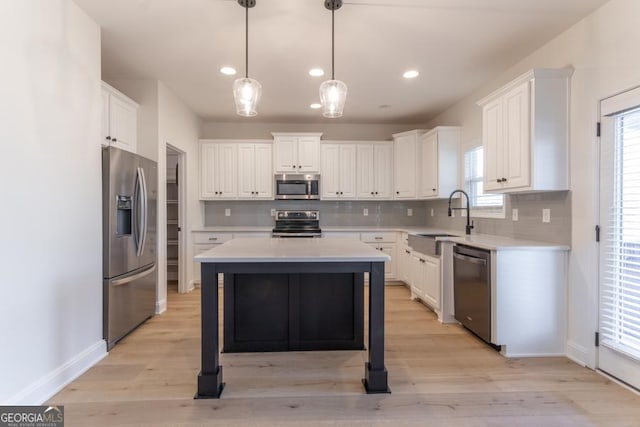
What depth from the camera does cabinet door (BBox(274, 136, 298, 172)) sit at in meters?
5.38

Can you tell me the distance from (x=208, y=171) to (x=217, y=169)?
5.8 inches

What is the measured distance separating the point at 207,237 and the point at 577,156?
452 cm

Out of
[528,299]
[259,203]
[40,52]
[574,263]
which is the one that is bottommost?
[528,299]

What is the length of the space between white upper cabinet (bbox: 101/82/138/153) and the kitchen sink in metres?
3.43

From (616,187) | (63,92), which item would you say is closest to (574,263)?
(616,187)

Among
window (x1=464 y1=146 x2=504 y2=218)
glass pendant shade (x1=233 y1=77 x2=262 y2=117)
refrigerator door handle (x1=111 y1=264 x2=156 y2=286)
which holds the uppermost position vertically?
glass pendant shade (x1=233 y1=77 x2=262 y2=117)

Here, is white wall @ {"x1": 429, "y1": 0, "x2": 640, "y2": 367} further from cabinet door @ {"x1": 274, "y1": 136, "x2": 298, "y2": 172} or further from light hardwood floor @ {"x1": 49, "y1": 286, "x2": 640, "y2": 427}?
cabinet door @ {"x1": 274, "y1": 136, "x2": 298, "y2": 172}

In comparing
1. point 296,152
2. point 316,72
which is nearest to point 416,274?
point 296,152

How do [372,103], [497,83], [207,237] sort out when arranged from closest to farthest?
[497,83] < [372,103] < [207,237]

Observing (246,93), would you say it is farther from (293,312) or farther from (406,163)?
(406,163)

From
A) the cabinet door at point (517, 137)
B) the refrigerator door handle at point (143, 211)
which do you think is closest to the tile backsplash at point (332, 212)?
the refrigerator door handle at point (143, 211)

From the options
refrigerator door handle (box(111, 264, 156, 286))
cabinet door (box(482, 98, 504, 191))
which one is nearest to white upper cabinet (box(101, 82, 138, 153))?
refrigerator door handle (box(111, 264, 156, 286))

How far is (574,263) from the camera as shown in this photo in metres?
2.67

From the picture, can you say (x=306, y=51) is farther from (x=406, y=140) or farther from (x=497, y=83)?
(x=406, y=140)
